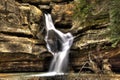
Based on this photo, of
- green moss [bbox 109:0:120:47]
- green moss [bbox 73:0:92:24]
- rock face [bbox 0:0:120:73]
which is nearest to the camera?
green moss [bbox 109:0:120:47]

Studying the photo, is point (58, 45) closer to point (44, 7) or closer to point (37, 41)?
point (37, 41)

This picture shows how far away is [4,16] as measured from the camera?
18.3m

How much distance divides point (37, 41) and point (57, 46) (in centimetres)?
174

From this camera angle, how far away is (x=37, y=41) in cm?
1855

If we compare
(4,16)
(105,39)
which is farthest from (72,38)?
(4,16)

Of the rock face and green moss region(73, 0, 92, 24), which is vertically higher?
green moss region(73, 0, 92, 24)

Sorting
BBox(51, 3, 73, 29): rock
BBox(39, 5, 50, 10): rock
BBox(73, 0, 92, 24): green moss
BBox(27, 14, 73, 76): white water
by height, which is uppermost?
BBox(73, 0, 92, 24): green moss

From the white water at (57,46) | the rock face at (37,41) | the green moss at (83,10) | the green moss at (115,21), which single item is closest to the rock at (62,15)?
the white water at (57,46)

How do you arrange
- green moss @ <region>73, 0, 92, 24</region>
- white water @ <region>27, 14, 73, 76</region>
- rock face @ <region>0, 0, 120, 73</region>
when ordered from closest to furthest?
rock face @ <region>0, 0, 120, 73</region>
green moss @ <region>73, 0, 92, 24</region>
white water @ <region>27, 14, 73, 76</region>

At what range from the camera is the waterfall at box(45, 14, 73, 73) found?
1822 centimetres

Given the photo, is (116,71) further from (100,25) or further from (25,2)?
(25,2)

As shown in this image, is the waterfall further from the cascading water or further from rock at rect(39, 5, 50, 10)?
rock at rect(39, 5, 50, 10)

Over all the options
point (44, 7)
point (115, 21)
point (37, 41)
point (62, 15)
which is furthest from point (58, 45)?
point (115, 21)

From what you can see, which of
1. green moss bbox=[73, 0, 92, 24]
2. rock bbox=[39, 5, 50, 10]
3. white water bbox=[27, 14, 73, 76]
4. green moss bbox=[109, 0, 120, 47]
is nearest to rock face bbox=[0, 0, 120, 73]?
green moss bbox=[73, 0, 92, 24]
